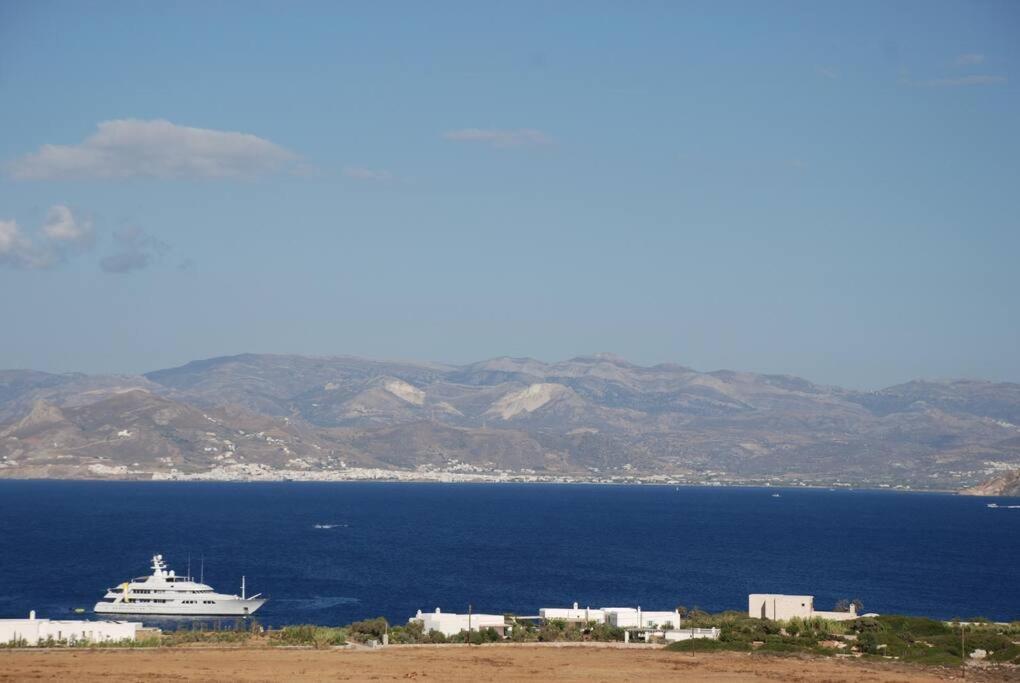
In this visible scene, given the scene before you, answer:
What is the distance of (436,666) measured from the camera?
50156 millimetres

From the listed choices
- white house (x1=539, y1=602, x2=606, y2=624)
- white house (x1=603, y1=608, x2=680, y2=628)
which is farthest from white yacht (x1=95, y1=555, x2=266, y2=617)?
white house (x1=603, y1=608, x2=680, y2=628)

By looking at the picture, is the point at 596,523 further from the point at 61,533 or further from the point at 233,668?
the point at 233,668

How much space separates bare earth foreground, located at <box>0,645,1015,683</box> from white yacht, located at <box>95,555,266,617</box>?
3455cm

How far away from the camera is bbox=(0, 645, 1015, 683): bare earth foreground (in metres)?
47.4

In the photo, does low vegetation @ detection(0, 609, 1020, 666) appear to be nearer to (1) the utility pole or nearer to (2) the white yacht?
(1) the utility pole

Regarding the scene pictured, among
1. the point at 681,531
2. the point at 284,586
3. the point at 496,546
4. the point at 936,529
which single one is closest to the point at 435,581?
the point at 284,586

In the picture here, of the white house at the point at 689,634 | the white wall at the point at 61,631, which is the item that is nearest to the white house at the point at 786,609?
the white house at the point at 689,634

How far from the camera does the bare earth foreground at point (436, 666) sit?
47375 millimetres

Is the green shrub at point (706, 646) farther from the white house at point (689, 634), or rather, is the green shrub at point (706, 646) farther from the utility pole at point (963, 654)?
the utility pole at point (963, 654)

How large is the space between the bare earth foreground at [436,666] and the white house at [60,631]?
10.8 feet

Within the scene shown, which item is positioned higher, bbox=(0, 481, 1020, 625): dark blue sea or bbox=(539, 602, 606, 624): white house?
bbox=(539, 602, 606, 624): white house

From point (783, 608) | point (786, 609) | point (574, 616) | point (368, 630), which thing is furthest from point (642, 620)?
point (368, 630)

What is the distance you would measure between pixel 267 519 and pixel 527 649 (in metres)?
137

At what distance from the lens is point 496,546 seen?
14488 centimetres
